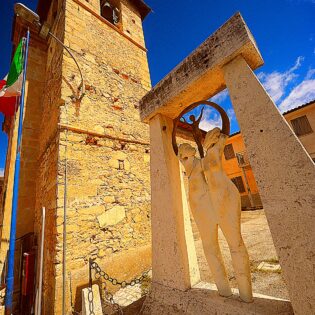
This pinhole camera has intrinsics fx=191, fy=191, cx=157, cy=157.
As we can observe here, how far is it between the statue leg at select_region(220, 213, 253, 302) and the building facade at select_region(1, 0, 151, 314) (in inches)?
119

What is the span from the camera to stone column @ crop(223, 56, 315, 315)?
110 cm

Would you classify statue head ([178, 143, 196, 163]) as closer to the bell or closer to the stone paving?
the stone paving

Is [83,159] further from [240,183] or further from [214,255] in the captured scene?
[240,183]

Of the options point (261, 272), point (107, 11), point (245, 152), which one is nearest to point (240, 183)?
point (245, 152)

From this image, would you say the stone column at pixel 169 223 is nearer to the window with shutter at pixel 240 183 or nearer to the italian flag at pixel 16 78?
the italian flag at pixel 16 78

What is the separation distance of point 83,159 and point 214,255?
334 cm

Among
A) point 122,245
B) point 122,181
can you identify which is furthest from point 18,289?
→ point 122,181

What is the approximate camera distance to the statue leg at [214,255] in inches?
60.3

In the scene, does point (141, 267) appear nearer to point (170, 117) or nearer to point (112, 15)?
point (170, 117)

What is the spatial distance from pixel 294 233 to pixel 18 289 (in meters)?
5.52

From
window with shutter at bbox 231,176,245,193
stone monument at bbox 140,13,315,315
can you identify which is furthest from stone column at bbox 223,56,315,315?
window with shutter at bbox 231,176,245,193

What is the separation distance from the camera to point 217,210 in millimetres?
1528

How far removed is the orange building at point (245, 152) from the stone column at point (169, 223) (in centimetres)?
1139

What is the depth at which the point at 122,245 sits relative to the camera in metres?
4.09
